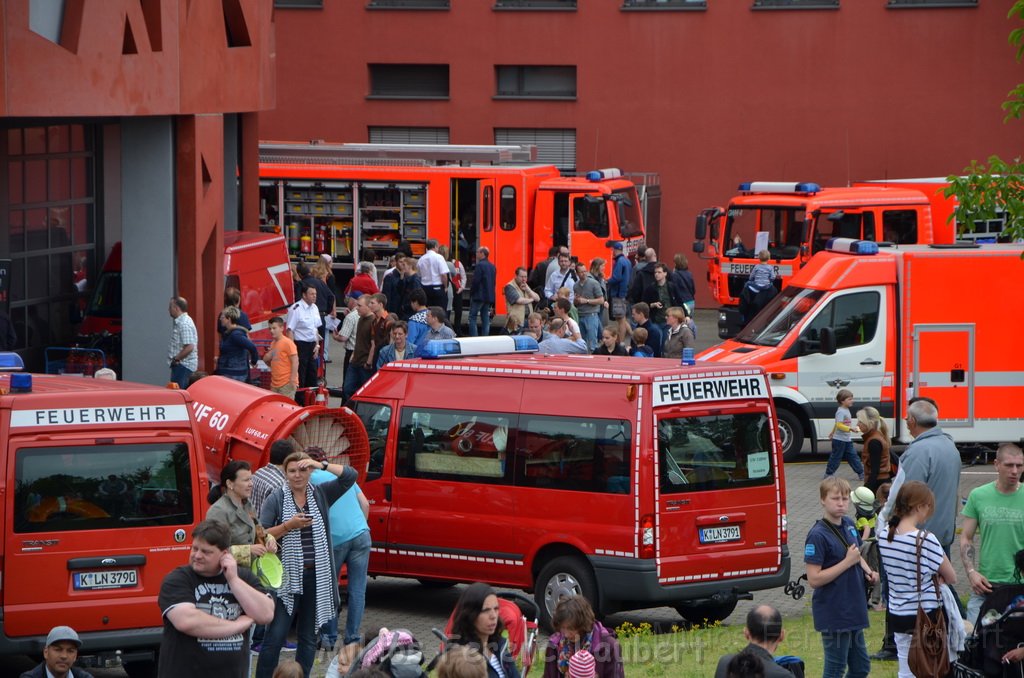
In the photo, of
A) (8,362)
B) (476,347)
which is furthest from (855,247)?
(8,362)

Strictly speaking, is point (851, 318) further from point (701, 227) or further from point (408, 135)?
point (408, 135)

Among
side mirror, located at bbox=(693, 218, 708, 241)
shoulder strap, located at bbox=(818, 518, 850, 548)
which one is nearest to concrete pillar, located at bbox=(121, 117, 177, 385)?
shoulder strap, located at bbox=(818, 518, 850, 548)

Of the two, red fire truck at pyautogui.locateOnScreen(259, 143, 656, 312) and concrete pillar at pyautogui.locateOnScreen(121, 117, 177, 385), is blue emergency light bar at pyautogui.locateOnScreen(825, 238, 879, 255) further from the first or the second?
red fire truck at pyautogui.locateOnScreen(259, 143, 656, 312)

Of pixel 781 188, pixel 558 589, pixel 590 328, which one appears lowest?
pixel 558 589

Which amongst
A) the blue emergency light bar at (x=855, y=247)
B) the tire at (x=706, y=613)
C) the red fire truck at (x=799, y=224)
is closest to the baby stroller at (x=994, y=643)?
the tire at (x=706, y=613)

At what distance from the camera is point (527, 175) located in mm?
29125

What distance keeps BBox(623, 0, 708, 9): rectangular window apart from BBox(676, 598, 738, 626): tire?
25451 mm

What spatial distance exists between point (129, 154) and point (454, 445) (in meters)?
8.45

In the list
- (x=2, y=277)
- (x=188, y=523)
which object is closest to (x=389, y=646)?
(x=188, y=523)

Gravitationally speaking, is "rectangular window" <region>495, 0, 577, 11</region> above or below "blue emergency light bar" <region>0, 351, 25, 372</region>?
above

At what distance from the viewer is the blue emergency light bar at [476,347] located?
12484mm

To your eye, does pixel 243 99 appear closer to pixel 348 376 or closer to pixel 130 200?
pixel 130 200

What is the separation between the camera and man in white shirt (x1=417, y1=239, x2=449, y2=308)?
81.6ft

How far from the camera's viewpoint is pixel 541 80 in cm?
3662
